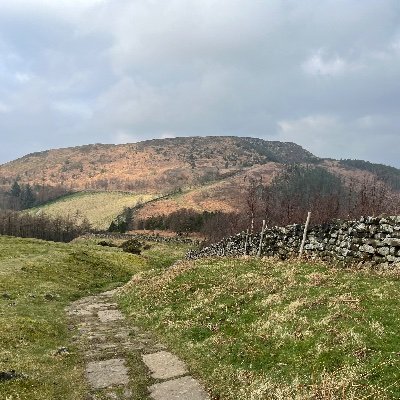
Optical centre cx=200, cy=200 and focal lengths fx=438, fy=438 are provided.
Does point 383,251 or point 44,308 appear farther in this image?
point 44,308

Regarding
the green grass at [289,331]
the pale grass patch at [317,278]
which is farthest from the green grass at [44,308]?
the pale grass patch at [317,278]

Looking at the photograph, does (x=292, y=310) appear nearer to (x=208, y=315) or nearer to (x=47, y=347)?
(x=208, y=315)

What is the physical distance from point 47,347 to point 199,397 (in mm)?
9946

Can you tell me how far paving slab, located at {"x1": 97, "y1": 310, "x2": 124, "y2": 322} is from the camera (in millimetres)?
27547

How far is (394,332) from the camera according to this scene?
45.8ft

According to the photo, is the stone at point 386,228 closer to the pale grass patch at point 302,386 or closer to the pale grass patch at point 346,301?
the pale grass patch at point 346,301

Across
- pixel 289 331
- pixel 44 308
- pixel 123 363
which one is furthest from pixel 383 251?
pixel 44 308

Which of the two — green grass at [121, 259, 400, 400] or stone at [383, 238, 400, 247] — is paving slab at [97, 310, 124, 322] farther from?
stone at [383, 238, 400, 247]

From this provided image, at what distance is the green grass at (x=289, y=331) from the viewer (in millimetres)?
12359

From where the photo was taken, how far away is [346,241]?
2833cm

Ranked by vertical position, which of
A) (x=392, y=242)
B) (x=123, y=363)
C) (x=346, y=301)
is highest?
(x=392, y=242)

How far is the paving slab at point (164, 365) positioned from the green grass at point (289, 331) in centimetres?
48

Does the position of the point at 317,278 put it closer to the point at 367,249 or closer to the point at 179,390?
the point at 367,249

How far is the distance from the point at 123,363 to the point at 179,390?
4.07 m
